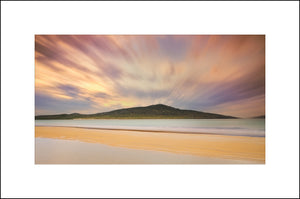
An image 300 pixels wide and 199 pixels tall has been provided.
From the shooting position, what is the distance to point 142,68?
2.16m

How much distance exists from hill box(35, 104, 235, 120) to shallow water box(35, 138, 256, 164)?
432 mm

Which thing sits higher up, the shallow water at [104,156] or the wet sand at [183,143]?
the wet sand at [183,143]

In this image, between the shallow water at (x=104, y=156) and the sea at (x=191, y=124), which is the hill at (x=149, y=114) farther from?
the shallow water at (x=104, y=156)

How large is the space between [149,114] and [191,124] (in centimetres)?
63

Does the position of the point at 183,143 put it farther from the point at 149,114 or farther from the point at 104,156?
the point at 104,156

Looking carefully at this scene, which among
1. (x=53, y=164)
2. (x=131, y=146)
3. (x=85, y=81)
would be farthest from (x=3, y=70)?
(x=131, y=146)

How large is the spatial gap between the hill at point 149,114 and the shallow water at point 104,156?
43cm

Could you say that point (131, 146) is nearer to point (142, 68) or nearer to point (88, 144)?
point (88, 144)

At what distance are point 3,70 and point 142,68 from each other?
67.1 inches

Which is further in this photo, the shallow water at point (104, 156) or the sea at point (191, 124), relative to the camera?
the sea at point (191, 124)

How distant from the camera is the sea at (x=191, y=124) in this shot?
203 centimetres

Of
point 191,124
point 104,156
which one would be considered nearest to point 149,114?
point 191,124

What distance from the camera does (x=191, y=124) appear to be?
2125mm

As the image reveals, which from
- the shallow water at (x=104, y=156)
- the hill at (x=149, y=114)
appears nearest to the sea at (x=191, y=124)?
the hill at (x=149, y=114)
